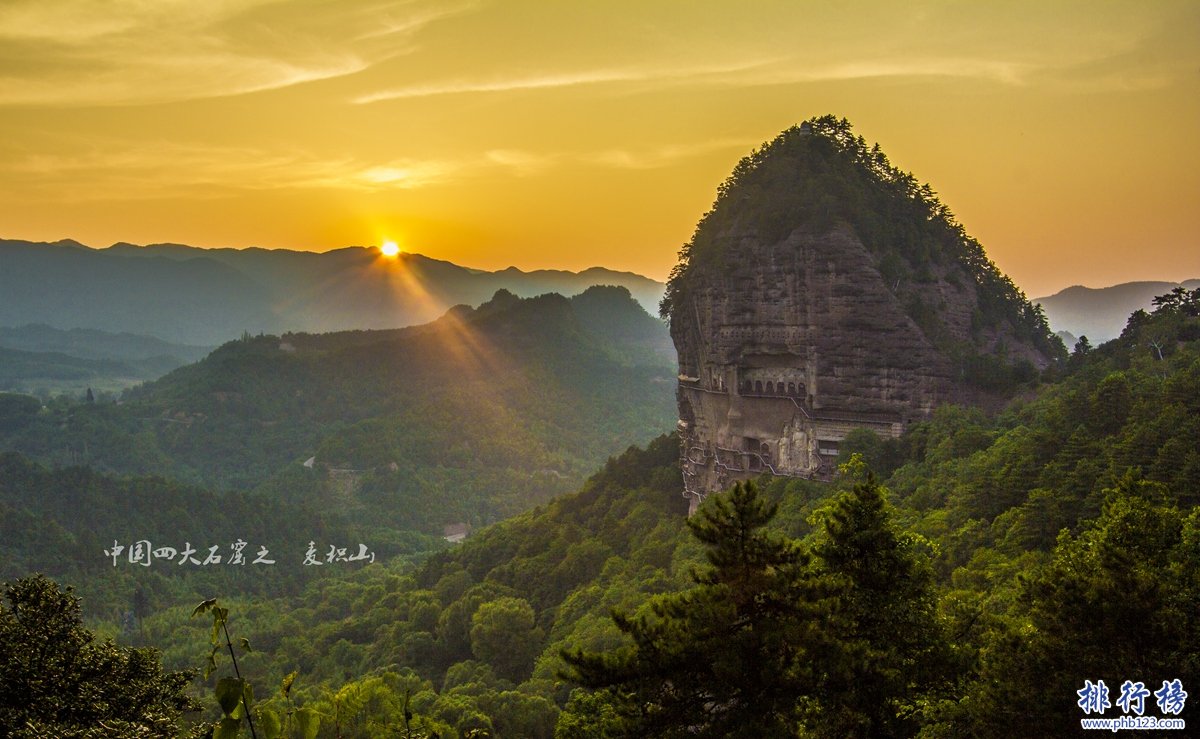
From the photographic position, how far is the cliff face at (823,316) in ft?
154

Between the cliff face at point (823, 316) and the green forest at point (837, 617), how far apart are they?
255 cm

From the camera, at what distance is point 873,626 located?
14.8m

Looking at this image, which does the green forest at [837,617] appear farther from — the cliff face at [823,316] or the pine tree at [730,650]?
the cliff face at [823,316]

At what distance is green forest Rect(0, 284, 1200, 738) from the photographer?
517 inches

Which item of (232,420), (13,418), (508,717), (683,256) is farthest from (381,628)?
(13,418)

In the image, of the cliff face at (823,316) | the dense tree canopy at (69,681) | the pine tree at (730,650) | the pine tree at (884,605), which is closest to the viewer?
the pine tree at (730,650)

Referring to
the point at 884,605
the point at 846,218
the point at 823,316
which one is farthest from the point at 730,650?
the point at 846,218

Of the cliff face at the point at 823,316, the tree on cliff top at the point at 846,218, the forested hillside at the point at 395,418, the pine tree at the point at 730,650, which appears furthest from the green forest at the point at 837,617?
the forested hillside at the point at 395,418

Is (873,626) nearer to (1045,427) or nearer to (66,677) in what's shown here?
(66,677)

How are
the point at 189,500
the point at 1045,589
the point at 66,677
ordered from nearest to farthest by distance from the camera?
the point at 1045,589 < the point at 66,677 < the point at 189,500

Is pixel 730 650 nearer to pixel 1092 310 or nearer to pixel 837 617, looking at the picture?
pixel 837 617

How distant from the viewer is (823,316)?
4784 cm

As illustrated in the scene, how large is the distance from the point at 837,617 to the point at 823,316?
35.1 meters

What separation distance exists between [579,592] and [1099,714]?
39.1 m
